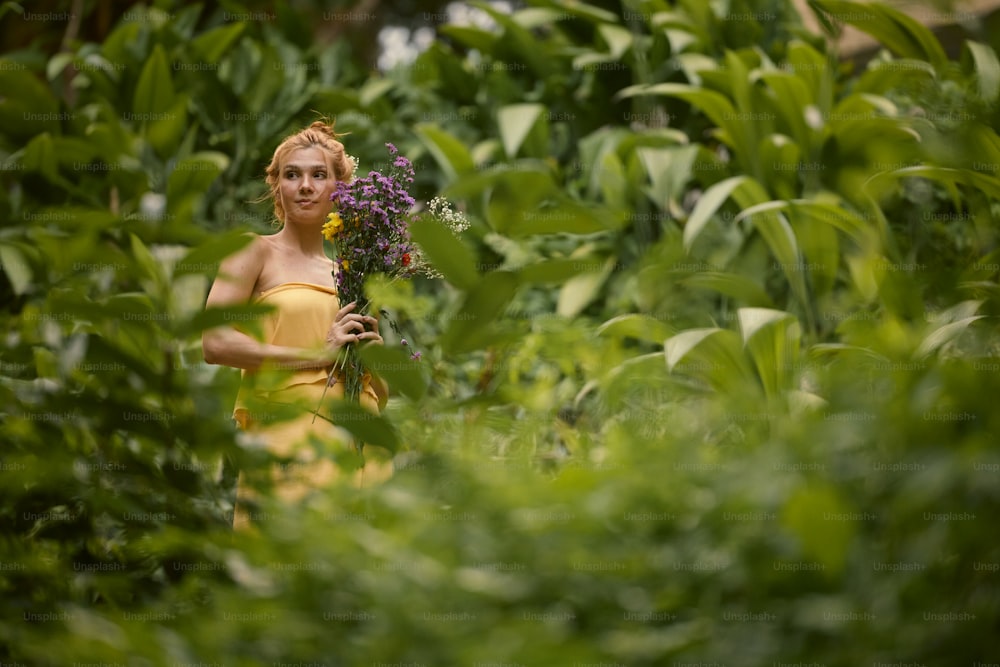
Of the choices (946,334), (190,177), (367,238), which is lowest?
(946,334)

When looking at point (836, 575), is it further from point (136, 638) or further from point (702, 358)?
point (702, 358)

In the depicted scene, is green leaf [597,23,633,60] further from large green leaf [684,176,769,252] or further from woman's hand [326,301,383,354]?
woman's hand [326,301,383,354]

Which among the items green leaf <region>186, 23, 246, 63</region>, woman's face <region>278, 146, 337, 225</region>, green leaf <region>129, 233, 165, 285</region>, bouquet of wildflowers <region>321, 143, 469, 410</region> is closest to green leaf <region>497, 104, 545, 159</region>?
green leaf <region>186, 23, 246, 63</region>

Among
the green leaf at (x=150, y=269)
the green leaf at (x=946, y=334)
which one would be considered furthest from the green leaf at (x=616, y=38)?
the green leaf at (x=150, y=269)

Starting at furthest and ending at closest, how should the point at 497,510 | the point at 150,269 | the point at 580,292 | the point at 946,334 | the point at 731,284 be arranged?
1. the point at 580,292
2. the point at 731,284
3. the point at 946,334
4. the point at 150,269
5. the point at 497,510

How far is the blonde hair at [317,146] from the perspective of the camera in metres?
1.65

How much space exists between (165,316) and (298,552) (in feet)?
0.82

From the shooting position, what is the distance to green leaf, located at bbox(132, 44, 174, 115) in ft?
12.7

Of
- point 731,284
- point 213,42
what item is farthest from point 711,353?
point 213,42

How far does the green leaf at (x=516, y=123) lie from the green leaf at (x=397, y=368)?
2938 mm

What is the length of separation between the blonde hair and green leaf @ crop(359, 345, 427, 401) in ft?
3.31

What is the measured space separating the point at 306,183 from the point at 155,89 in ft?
8.77

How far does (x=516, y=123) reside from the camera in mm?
3672

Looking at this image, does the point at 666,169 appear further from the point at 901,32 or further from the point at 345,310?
the point at 345,310
